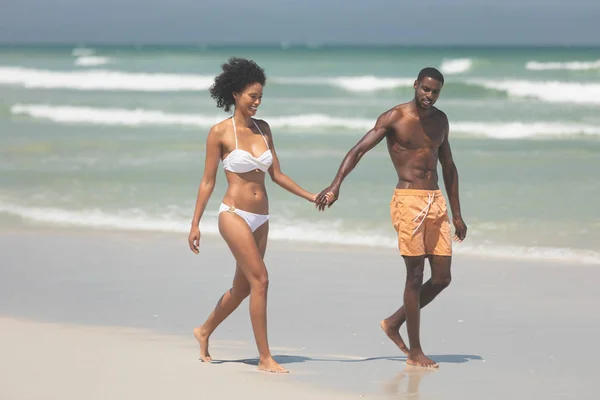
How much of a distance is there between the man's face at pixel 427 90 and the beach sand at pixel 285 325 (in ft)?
5.10

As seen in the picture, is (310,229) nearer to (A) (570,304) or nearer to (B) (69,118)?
(A) (570,304)

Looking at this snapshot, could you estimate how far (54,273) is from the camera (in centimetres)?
903

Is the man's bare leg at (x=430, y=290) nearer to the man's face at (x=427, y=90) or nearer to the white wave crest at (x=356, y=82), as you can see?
the man's face at (x=427, y=90)

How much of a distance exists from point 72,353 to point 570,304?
12.3ft

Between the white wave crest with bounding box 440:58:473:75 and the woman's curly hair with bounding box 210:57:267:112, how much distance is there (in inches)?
1395

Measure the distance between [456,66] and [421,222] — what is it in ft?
123

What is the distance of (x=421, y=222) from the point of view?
6.26 metres

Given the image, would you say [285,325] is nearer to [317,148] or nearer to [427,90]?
[427,90]

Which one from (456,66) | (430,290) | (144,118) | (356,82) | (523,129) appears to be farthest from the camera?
(456,66)

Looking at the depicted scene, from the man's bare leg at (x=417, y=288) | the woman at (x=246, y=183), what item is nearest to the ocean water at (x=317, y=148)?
the man's bare leg at (x=417, y=288)

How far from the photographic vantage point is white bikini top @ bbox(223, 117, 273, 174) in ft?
20.0

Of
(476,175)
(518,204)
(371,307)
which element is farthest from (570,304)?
(476,175)

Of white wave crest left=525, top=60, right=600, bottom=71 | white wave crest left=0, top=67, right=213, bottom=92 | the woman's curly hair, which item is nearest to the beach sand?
the woman's curly hair

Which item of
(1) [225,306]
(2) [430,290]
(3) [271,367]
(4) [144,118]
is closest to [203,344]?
(1) [225,306]
